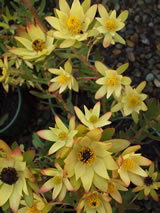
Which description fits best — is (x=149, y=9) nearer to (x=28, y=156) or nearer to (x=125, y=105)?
(x=125, y=105)

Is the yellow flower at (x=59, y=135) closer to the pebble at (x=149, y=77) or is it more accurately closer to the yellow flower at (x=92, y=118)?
the yellow flower at (x=92, y=118)

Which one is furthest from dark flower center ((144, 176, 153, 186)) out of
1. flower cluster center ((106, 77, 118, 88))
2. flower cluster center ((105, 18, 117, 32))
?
flower cluster center ((105, 18, 117, 32))

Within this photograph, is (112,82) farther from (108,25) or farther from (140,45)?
(140,45)

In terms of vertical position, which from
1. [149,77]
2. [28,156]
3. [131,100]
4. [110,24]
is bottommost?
[149,77]

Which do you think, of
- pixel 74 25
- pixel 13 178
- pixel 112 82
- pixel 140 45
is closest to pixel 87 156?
pixel 13 178

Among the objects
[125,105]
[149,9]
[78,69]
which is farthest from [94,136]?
[149,9]

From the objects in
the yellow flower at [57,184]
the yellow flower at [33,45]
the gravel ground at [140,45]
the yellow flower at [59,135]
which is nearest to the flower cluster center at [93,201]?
the yellow flower at [57,184]
